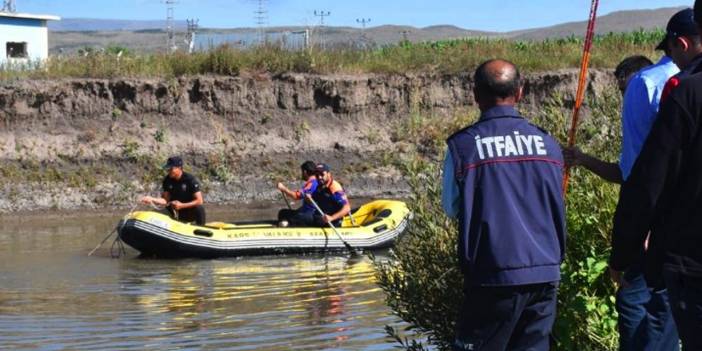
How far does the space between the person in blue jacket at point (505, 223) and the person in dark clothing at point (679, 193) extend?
625 millimetres

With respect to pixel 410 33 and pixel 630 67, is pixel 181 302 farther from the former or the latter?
pixel 410 33

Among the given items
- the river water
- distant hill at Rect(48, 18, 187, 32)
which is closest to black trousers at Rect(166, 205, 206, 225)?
the river water

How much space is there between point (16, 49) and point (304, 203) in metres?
30.4

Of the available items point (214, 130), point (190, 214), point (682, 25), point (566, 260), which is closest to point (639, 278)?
point (566, 260)

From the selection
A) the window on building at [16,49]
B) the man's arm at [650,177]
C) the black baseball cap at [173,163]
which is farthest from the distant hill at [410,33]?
the man's arm at [650,177]

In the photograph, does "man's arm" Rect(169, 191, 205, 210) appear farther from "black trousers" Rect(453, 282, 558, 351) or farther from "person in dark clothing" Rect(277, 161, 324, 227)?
"black trousers" Rect(453, 282, 558, 351)

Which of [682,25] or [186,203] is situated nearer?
[682,25]

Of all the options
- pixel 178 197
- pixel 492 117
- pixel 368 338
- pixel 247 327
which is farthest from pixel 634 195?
pixel 178 197

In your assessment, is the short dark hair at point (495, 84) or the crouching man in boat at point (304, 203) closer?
the short dark hair at point (495, 84)

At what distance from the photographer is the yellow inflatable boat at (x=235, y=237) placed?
701 inches

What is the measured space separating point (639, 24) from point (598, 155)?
2730 inches

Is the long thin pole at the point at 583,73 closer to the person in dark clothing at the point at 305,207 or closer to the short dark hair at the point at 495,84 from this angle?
the short dark hair at the point at 495,84

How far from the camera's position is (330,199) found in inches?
743

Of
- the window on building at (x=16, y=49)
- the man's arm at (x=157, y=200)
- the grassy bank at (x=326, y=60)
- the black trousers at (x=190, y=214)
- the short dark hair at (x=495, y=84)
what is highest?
the short dark hair at (x=495, y=84)
